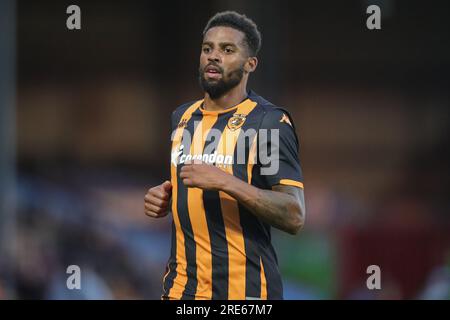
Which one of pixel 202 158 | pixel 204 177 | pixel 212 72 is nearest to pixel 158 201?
pixel 202 158

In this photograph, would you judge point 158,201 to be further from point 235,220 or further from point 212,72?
point 212,72

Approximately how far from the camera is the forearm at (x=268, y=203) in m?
4.14

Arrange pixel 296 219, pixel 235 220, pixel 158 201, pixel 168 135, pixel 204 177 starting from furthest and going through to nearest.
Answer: pixel 168 135 < pixel 158 201 < pixel 235 220 < pixel 296 219 < pixel 204 177

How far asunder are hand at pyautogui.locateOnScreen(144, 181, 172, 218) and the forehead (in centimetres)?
75

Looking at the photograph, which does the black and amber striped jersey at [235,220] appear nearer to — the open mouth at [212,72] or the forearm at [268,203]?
the forearm at [268,203]

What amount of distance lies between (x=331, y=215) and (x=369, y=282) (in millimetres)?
850

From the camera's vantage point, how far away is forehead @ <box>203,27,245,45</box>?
4516mm

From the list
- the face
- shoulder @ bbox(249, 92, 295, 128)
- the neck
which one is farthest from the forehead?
shoulder @ bbox(249, 92, 295, 128)

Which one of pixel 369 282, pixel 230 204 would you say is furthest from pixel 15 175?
pixel 230 204

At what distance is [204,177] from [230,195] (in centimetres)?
15

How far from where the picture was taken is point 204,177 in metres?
4.13

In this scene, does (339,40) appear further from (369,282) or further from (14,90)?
(14,90)

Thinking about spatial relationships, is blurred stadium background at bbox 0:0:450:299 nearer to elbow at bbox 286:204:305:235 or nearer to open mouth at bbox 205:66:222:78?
open mouth at bbox 205:66:222:78

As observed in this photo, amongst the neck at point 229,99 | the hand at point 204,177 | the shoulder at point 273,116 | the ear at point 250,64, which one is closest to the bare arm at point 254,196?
the hand at point 204,177
